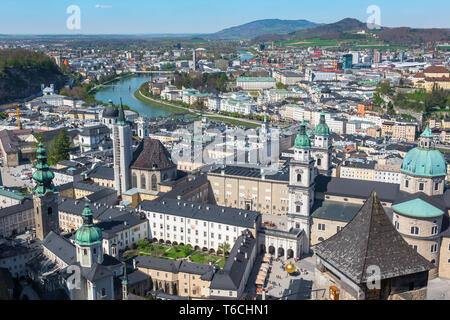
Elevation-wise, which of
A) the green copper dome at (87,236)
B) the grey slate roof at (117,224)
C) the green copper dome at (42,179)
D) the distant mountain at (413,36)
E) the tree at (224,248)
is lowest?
the tree at (224,248)

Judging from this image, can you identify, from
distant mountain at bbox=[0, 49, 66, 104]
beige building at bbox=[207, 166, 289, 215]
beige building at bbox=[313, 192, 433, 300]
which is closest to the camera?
beige building at bbox=[313, 192, 433, 300]

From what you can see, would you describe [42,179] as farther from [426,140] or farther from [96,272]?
[426,140]

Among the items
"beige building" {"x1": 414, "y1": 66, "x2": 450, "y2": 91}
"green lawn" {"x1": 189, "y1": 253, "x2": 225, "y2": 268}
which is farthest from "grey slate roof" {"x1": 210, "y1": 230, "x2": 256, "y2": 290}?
"beige building" {"x1": 414, "y1": 66, "x2": 450, "y2": 91}

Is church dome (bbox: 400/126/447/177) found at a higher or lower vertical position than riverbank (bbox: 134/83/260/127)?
higher

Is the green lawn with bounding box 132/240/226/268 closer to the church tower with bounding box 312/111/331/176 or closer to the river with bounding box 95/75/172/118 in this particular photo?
the church tower with bounding box 312/111/331/176

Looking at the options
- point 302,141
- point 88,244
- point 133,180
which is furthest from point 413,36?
point 88,244

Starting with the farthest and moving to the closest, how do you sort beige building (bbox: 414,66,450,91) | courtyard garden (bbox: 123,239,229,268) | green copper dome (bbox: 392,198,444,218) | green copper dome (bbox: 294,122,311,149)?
beige building (bbox: 414,66,450,91) < green copper dome (bbox: 294,122,311,149) < courtyard garden (bbox: 123,239,229,268) < green copper dome (bbox: 392,198,444,218)

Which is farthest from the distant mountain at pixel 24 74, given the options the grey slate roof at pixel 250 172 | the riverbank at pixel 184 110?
the grey slate roof at pixel 250 172

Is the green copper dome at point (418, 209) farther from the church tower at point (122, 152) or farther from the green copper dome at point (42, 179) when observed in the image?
the church tower at point (122, 152)
